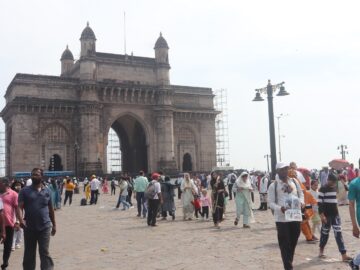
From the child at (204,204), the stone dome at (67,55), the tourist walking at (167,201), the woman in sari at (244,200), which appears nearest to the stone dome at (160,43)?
the stone dome at (67,55)

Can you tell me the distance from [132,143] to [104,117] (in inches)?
258

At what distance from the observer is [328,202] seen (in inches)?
335

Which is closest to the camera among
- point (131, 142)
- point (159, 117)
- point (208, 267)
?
point (208, 267)

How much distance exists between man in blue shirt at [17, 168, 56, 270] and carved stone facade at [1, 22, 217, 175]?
34913 mm

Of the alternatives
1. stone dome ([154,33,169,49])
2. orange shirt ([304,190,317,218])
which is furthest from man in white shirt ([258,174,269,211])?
stone dome ([154,33,169,49])

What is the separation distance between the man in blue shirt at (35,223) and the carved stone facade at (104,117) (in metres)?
34.9

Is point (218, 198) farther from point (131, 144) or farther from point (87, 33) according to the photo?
point (131, 144)

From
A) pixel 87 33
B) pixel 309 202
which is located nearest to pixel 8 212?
pixel 309 202

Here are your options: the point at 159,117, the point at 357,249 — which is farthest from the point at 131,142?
the point at 357,249

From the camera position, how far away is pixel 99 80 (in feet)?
144

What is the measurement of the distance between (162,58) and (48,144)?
13538 mm

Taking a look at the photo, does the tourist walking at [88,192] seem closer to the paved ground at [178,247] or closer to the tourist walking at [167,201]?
the tourist walking at [167,201]

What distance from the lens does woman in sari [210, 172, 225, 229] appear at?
542 inches

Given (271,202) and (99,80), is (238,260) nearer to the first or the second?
(271,202)
